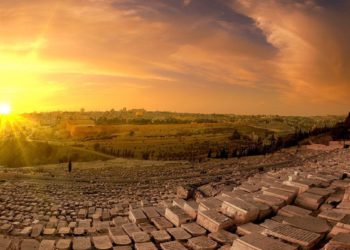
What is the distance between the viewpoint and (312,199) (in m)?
6.21

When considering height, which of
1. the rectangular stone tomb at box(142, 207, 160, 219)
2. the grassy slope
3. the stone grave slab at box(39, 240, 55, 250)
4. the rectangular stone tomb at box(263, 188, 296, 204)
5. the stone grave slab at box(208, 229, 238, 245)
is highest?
the rectangular stone tomb at box(263, 188, 296, 204)

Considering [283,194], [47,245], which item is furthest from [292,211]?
[47,245]

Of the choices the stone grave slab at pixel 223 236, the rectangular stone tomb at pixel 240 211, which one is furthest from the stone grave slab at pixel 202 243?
the rectangular stone tomb at pixel 240 211

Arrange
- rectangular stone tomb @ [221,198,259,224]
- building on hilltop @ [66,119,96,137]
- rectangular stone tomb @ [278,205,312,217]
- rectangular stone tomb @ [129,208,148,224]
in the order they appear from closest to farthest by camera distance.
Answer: rectangular stone tomb @ [221,198,259,224] → rectangular stone tomb @ [278,205,312,217] → rectangular stone tomb @ [129,208,148,224] → building on hilltop @ [66,119,96,137]

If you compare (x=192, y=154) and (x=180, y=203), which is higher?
(x=180, y=203)

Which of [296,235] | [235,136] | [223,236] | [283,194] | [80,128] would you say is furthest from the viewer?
[235,136]

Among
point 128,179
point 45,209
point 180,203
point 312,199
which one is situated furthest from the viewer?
point 128,179

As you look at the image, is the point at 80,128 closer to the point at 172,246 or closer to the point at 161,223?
the point at 161,223

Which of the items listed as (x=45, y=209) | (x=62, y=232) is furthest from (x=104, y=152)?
(x=62, y=232)

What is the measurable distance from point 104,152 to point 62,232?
113ft

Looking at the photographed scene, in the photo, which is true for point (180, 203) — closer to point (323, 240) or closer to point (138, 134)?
point (323, 240)

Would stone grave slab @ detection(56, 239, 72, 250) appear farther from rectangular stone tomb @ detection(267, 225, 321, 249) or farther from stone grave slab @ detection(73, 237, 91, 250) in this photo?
rectangular stone tomb @ detection(267, 225, 321, 249)

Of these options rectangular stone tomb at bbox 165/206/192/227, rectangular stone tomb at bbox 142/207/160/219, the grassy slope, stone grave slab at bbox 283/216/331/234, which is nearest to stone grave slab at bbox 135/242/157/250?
rectangular stone tomb at bbox 165/206/192/227

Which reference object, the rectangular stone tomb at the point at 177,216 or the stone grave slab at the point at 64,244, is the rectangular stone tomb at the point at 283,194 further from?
the stone grave slab at the point at 64,244
